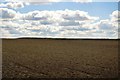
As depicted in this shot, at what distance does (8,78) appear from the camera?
18.0 metres

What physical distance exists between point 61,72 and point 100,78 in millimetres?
3072

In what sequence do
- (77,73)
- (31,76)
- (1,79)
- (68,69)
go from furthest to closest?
(68,69)
(77,73)
(31,76)
(1,79)

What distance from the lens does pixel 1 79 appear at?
17.6 metres

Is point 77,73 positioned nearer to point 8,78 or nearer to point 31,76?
point 31,76

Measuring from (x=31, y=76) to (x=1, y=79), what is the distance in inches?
79.2

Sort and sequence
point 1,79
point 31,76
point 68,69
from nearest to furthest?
1. point 1,79
2. point 31,76
3. point 68,69

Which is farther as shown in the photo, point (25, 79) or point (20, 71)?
point (20, 71)

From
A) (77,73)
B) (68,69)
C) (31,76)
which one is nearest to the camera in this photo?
(31,76)

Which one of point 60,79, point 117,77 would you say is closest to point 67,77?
point 60,79

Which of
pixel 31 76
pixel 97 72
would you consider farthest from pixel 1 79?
pixel 97 72

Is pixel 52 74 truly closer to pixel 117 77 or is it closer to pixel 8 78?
pixel 8 78

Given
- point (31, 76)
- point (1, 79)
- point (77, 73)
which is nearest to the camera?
point (1, 79)

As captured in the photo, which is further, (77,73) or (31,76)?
(77,73)

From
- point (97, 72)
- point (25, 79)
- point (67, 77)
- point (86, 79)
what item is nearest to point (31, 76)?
point (25, 79)
